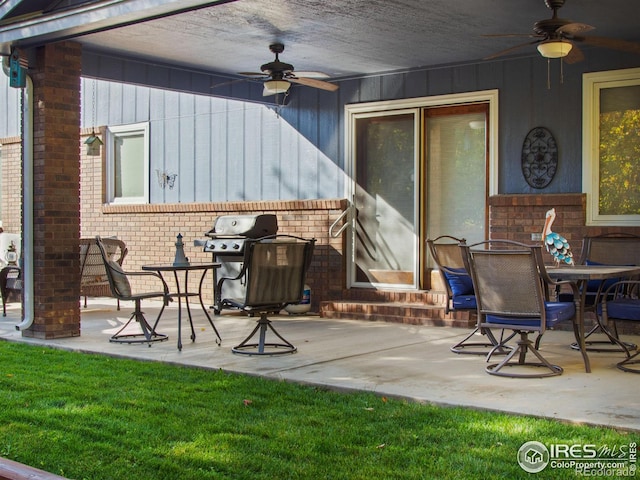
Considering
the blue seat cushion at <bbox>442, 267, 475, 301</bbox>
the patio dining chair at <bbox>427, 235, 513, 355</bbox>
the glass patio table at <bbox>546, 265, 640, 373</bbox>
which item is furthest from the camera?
the blue seat cushion at <bbox>442, 267, 475, 301</bbox>

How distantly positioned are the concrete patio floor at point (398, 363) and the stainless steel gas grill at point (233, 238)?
77 cm

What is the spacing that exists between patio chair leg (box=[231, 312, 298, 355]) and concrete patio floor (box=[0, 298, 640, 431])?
0.11m

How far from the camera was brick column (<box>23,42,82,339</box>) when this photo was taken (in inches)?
310

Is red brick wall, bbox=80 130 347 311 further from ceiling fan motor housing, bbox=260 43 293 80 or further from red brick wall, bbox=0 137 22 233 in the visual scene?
ceiling fan motor housing, bbox=260 43 293 80

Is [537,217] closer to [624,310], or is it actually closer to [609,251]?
[609,251]

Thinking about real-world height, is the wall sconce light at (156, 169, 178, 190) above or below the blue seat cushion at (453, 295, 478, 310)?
above

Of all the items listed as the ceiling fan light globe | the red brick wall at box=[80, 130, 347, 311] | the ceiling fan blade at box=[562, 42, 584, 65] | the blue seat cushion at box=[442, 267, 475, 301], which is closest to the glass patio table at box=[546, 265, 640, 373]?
the blue seat cushion at box=[442, 267, 475, 301]

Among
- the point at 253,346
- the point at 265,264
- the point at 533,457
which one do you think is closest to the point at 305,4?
the point at 265,264

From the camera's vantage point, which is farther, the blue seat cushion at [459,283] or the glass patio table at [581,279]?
the blue seat cushion at [459,283]

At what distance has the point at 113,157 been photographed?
13070 mm

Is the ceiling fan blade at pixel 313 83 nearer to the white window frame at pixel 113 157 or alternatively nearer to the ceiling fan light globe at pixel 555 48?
the ceiling fan light globe at pixel 555 48

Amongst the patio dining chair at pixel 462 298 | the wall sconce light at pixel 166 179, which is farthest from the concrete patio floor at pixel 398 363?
the wall sconce light at pixel 166 179

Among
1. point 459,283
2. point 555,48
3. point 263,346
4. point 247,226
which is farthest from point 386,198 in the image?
point 263,346

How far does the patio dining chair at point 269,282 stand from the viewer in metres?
6.91
